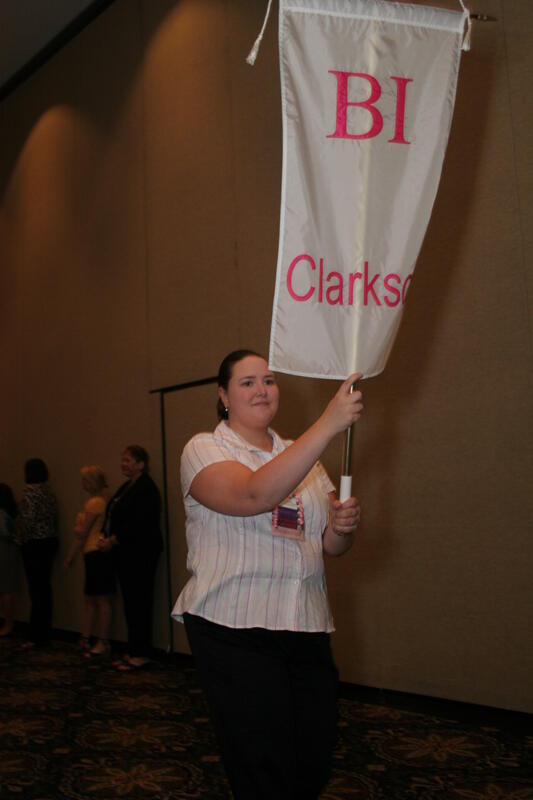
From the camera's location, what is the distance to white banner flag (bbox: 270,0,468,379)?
2209mm

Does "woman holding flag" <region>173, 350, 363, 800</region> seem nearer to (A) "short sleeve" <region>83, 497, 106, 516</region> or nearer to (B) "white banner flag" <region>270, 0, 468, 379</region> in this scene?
(B) "white banner flag" <region>270, 0, 468, 379</region>

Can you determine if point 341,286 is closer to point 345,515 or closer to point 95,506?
point 345,515

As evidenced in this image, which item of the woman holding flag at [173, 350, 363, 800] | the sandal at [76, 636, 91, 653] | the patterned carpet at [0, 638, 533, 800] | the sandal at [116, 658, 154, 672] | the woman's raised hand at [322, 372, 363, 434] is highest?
the woman's raised hand at [322, 372, 363, 434]

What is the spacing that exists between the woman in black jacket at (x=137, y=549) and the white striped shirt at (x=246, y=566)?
4004mm

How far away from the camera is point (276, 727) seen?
217cm

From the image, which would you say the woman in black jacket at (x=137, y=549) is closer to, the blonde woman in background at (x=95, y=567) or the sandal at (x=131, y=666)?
the sandal at (x=131, y=666)

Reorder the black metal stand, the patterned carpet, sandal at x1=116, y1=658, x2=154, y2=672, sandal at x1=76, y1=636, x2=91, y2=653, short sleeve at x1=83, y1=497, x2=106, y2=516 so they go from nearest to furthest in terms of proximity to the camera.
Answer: the patterned carpet
sandal at x1=116, y1=658, x2=154, y2=672
the black metal stand
short sleeve at x1=83, y1=497, x2=106, y2=516
sandal at x1=76, y1=636, x2=91, y2=653

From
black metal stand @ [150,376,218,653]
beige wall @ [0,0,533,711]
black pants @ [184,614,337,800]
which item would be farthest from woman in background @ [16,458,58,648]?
black pants @ [184,614,337,800]

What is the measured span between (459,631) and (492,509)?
0.67m

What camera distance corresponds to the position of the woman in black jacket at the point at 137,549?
634cm

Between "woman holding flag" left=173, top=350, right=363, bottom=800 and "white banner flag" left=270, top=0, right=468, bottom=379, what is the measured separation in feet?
0.53

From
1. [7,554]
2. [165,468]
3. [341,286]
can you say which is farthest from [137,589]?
[341,286]

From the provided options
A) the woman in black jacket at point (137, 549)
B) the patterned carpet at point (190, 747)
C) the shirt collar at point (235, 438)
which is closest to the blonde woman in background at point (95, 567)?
the woman in black jacket at point (137, 549)

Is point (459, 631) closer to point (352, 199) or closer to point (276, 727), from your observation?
point (276, 727)
